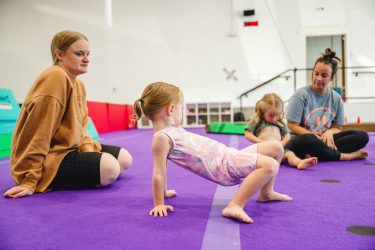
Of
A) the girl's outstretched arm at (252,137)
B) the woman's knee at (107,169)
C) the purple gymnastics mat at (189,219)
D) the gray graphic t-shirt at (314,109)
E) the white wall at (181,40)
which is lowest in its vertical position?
the purple gymnastics mat at (189,219)

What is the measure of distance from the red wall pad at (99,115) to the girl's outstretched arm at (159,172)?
494cm

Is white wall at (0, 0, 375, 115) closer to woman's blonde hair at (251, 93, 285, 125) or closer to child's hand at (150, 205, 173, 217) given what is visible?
woman's blonde hair at (251, 93, 285, 125)

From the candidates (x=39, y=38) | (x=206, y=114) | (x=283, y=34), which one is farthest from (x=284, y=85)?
(x=39, y=38)

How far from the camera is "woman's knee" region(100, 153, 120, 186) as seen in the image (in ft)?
5.16

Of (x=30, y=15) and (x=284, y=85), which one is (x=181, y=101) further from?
(x=30, y=15)

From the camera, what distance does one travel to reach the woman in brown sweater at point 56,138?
4.87ft

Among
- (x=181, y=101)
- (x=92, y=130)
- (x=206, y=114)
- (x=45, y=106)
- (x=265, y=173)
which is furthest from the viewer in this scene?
(x=206, y=114)

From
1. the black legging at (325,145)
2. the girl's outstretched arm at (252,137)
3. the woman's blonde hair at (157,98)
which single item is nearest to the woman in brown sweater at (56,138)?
the woman's blonde hair at (157,98)

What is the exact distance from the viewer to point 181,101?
1.29 m

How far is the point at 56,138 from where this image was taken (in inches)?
62.7

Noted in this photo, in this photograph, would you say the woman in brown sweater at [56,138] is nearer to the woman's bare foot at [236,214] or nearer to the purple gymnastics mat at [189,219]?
the purple gymnastics mat at [189,219]

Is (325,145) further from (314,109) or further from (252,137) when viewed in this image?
(252,137)

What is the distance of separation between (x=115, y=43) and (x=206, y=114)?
3.22 meters

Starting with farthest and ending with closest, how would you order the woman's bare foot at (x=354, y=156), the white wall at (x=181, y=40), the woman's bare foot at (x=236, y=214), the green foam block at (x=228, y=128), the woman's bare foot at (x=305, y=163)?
the white wall at (x=181, y=40) < the green foam block at (x=228, y=128) < the woman's bare foot at (x=354, y=156) < the woman's bare foot at (x=305, y=163) < the woman's bare foot at (x=236, y=214)
